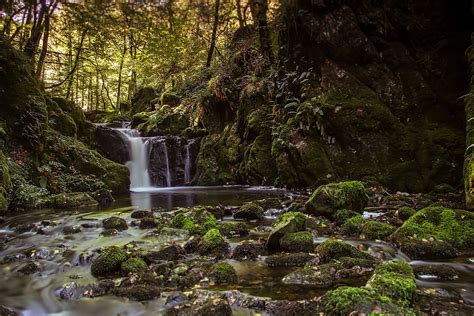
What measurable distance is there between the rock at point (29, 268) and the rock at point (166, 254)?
1492mm

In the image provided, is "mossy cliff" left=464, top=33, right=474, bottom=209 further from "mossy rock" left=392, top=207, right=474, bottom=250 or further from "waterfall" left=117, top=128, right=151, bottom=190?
"waterfall" left=117, top=128, right=151, bottom=190

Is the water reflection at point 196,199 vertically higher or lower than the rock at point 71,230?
higher

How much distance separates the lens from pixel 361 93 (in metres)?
11.6

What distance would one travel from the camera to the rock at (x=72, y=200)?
34.0 ft

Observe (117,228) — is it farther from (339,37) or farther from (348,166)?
(339,37)

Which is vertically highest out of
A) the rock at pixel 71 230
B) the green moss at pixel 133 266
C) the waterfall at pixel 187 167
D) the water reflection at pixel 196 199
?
the waterfall at pixel 187 167

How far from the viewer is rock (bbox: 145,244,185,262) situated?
5.21 metres

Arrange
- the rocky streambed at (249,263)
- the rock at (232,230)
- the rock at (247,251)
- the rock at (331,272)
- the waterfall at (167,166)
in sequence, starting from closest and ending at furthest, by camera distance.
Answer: the rocky streambed at (249,263) < the rock at (331,272) < the rock at (247,251) < the rock at (232,230) < the waterfall at (167,166)

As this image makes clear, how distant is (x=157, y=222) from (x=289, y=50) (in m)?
8.92

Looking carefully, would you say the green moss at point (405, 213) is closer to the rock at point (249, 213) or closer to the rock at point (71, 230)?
the rock at point (249, 213)

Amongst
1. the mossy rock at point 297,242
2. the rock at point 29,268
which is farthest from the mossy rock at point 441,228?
the rock at point 29,268

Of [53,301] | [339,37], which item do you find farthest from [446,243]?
[339,37]

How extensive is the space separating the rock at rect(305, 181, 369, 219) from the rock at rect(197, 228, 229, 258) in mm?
2491

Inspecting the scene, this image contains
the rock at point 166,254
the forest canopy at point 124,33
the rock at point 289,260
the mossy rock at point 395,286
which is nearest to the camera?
the mossy rock at point 395,286
